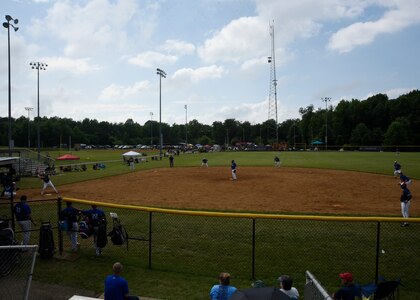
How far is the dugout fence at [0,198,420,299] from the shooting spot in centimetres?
897

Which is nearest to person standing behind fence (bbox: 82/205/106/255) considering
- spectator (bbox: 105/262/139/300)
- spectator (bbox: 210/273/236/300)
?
spectator (bbox: 105/262/139/300)

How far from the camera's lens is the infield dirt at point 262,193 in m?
17.9

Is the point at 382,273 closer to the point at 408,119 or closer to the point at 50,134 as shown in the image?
the point at 408,119

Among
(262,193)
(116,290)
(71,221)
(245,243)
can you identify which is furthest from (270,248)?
(262,193)

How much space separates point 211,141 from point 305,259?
160026 millimetres

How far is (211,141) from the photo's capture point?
557ft

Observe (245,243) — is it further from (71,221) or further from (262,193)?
(262,193)

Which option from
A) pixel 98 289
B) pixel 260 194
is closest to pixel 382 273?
pixel 98 289

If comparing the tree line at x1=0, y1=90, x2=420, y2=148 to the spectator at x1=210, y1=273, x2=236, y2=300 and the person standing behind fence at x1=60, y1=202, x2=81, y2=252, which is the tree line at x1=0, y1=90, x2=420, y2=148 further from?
the spectator at x1=210, y1=273, x2=236, y2=300

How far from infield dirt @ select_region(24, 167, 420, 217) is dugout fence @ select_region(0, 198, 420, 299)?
11.6ft

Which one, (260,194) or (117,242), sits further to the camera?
(260,194)

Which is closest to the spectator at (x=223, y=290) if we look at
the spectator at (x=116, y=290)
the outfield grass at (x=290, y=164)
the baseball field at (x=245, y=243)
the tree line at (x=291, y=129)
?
the spectator at (x=116, y=290)

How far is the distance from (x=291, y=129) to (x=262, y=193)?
12748cm

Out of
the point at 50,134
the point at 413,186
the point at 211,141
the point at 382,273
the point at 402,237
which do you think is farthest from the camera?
the point at 211,141
